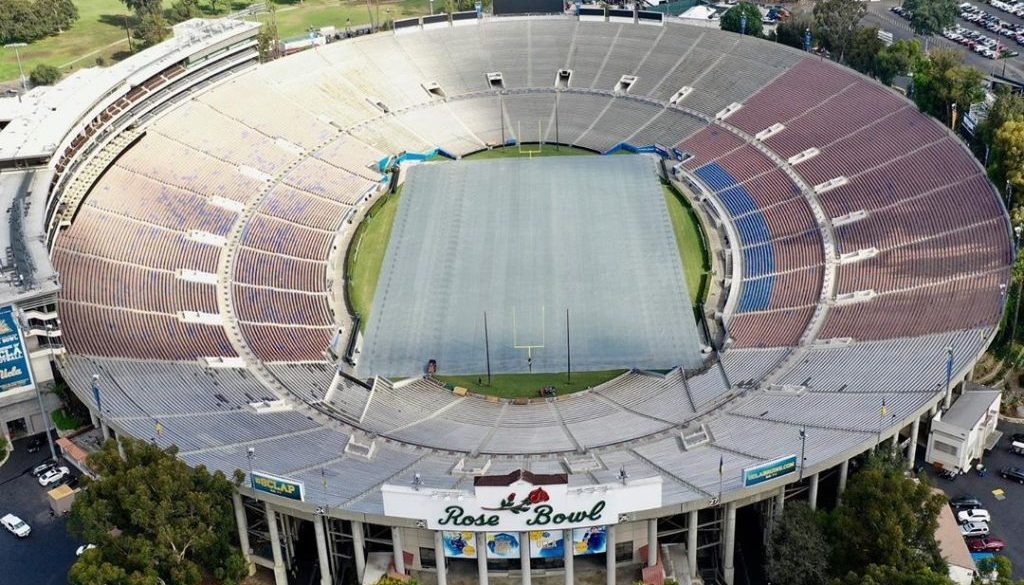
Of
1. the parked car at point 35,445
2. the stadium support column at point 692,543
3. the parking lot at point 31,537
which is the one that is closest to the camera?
the stadium support column at point 692,543

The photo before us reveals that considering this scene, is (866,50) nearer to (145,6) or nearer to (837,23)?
(837,23)

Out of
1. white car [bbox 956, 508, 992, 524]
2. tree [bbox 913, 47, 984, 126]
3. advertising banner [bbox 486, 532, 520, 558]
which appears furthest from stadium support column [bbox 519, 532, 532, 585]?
tree [bbox 913, 47, 984, 126]

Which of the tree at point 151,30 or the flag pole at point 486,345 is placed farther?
the tree at point 151,30

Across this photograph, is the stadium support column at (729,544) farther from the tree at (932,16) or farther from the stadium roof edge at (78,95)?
the tree at (932,16)

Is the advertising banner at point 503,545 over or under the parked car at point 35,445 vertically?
under

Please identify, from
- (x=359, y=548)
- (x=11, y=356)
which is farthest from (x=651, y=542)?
A: (x=11, y=356)

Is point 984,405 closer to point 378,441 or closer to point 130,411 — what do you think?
point 378,441

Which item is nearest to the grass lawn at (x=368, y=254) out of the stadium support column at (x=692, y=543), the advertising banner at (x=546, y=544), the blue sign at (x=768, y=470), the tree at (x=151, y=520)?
the tree at (x=151, y=520)
